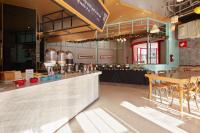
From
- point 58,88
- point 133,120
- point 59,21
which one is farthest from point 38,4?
A: point 133,120

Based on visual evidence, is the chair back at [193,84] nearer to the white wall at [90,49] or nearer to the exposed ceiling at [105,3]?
the exposed ceiling at [105,3]

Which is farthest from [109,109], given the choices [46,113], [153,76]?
[46,113]

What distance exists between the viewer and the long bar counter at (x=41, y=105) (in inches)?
83.2

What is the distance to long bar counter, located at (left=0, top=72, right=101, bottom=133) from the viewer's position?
6.93ft

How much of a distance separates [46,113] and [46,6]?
8.66ft

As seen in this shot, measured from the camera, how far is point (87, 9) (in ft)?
12.2

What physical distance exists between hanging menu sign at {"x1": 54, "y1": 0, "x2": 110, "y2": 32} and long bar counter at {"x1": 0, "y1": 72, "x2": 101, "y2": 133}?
1.21 m

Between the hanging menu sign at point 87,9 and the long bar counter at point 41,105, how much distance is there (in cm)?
121

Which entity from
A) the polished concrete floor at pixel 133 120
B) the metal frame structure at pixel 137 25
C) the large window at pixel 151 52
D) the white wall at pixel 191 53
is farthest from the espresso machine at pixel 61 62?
the white wall at pixel 191 53

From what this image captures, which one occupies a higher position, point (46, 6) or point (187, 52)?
point (46, 6)

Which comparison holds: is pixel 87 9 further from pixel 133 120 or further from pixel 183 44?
pixel 183 44

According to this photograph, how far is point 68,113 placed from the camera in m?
3.80

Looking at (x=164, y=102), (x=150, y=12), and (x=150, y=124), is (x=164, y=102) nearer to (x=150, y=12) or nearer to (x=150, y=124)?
(x=150, y=124)

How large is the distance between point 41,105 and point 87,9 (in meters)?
2.04
